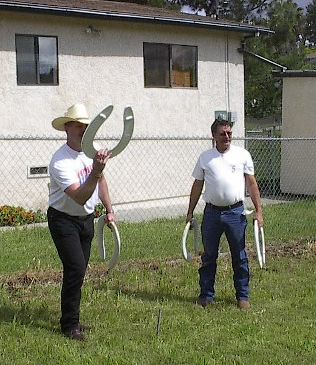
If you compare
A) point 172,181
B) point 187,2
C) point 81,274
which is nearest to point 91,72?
point 172,181

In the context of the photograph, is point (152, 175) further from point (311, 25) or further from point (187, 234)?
point (311, 25)

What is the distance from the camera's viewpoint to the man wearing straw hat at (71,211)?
4922 mm

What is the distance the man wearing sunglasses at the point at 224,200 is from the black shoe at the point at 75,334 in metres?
1.44

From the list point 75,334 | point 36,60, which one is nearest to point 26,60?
point 36,60

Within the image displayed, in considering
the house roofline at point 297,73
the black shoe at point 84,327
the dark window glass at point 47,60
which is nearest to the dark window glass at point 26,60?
the dark window glass at point 47,60

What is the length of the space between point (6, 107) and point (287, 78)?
738cm

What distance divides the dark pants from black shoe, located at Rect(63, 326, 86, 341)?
0.03 m

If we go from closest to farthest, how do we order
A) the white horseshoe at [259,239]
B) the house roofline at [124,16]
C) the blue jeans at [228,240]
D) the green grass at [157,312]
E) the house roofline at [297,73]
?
1. the green grass at [157,312]
2. the blue jeans at [228,240]
3. the white horseshoe at [259,239]
4. the house roofline at [124,16]
5. the house roofline at [297,73]

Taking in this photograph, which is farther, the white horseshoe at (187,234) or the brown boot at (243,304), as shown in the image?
the white horseshoe at (187,234)

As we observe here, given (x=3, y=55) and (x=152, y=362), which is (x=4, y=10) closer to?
(x=3, y=55)

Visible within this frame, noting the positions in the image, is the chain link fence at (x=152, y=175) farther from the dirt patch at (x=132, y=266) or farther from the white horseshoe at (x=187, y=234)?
the white horseshoe at (x=187, y=234)

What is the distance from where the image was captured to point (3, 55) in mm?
12578

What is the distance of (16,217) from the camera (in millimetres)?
11844

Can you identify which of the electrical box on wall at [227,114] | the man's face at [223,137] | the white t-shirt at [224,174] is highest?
the electrical box on wall at [227,114]
